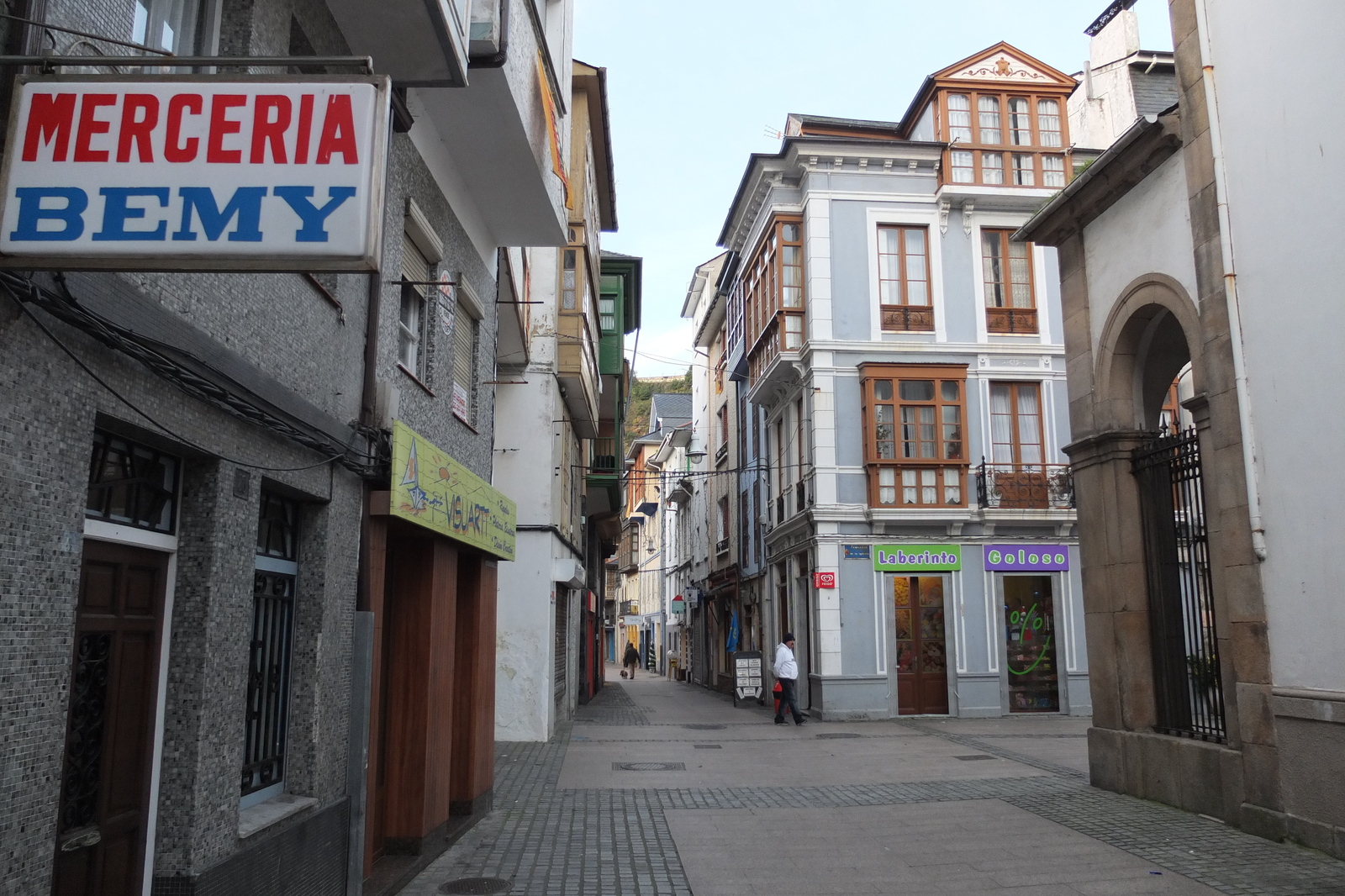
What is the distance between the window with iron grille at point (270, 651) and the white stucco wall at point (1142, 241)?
334 inches

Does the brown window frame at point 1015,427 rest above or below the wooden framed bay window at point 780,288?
below

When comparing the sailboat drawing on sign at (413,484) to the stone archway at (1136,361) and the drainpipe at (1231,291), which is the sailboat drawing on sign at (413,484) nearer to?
the drainpipe at (1231,291)

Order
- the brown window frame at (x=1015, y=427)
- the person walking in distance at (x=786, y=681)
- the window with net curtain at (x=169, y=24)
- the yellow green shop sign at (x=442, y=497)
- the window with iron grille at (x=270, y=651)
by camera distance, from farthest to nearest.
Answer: the brown window frame at (x=1015, y=427)
the person walking in distance at (x=786, y=681)
the yellow green shop sign at (x=442, y=497)
the window with iron grille at (x=270, y=651)
the window with net curtain at (x=169, y=24)

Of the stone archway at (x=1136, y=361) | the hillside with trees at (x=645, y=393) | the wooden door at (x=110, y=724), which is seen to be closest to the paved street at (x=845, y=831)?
the wooden door at (x=110, y=724)

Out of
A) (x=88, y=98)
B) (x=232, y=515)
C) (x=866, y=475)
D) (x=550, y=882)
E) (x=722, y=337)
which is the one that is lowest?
(x=550, y=882)

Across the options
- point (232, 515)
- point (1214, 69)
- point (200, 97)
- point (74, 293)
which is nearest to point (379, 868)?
point (232, 515)

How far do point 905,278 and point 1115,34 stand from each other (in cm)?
937

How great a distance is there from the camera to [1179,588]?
10.6 m

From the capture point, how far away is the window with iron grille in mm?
5715

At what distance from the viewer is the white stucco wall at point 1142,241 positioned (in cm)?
1016

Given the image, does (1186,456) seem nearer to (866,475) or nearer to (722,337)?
(866,475)

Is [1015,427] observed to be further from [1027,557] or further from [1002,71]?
[1002,71]

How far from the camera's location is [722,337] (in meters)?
37.0

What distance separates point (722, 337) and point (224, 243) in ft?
112
